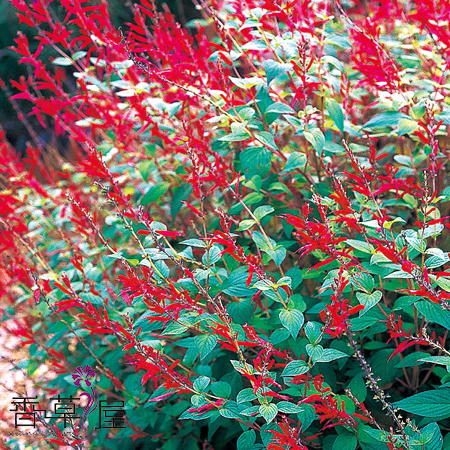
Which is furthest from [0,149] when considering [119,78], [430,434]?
[430,434]

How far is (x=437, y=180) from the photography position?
6.89 feet

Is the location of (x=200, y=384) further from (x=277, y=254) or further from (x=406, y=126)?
(x=406, y=126)

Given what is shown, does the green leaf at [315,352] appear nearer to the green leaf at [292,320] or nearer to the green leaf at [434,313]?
the green leaf at [292,320]

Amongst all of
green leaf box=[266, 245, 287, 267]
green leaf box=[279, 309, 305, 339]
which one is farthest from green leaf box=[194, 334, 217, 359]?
green leaf box=[266, 245, 287, 267]

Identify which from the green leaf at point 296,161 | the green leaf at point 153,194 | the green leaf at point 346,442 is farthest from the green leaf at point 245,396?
the green leaf at point 153,194

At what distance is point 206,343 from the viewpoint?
1.40 metres

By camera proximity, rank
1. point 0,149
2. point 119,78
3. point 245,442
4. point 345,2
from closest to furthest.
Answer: point 245,442 < point 119,78 < point 0,149 < point 345,2

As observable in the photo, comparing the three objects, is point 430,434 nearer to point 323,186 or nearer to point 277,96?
point 323,186

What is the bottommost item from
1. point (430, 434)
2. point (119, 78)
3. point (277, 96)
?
point (430, 434)

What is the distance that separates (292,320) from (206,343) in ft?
0.84

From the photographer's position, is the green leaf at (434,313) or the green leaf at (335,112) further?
the green leaf at (335,112)

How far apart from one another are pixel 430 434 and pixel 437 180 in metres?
1.18

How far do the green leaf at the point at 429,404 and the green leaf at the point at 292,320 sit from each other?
0.35m

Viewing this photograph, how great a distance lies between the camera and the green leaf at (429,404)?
1.34m
